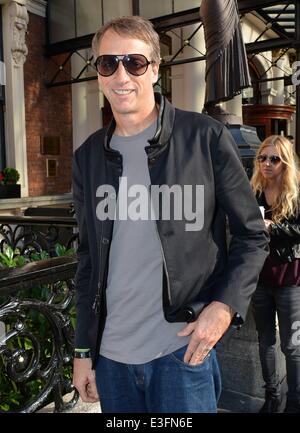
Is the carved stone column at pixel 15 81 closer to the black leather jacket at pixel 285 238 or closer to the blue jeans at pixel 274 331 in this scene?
the blue jeans at pixel 274 331

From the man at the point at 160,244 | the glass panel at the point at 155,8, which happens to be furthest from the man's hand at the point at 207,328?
the glass panel at the point at 155,8

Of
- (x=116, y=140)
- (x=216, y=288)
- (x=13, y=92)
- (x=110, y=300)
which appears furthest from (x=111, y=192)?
(x=13, y=92)

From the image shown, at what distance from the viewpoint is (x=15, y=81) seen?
1103 cm

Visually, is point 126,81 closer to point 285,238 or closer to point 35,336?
point 285,238

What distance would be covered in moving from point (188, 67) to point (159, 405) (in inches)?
432

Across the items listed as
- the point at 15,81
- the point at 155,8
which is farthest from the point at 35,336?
the point at 155,8

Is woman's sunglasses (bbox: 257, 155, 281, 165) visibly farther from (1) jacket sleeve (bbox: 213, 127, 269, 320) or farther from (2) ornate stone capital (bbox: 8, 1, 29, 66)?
(2) ornate stone capital (bbox: 8, 1, 29, 66)

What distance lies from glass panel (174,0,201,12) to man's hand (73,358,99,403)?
10041 mm

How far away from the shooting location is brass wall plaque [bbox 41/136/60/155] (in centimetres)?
1199

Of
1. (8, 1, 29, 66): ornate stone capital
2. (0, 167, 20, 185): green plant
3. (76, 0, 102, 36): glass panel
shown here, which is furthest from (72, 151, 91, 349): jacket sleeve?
(76, 0, 102, 36): glass panel

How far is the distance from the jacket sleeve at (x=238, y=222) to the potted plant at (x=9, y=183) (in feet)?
31.1

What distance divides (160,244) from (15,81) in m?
10.7

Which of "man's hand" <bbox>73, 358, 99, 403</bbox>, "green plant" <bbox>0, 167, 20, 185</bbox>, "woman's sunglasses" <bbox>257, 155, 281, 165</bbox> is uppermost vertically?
"green plant" <bbox>0, 167, 20, 185</bbox>

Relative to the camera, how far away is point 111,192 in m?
1.46
